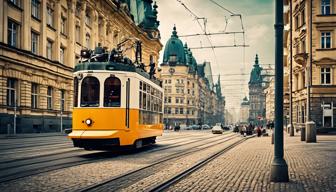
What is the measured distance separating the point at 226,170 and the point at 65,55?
36.4m

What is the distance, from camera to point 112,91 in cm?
1421

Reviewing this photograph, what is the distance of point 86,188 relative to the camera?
7500 millimetres

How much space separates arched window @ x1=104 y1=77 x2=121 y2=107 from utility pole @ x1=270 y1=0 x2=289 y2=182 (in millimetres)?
6635

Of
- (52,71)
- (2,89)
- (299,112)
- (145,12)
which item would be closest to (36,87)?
(52,71)

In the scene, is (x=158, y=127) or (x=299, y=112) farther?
(x=299, y=112)

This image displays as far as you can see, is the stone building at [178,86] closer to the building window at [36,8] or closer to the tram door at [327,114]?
the tram door at [327,114]

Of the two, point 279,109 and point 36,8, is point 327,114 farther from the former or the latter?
point 279,109

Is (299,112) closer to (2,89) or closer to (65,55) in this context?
(65,55)

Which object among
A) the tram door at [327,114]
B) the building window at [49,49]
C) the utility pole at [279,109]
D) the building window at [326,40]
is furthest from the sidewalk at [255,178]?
the building window at [49,49]

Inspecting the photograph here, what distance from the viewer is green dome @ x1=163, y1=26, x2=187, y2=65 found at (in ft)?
378

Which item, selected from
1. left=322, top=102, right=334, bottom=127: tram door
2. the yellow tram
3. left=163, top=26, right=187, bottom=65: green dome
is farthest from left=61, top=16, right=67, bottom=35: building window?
left=163, top=26, right=187, bottom=65: green dome

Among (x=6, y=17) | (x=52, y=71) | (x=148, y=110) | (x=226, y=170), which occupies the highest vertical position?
(x=6, y=17)

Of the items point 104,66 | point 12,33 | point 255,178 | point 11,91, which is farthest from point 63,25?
point 255,178

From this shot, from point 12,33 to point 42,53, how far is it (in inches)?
184
